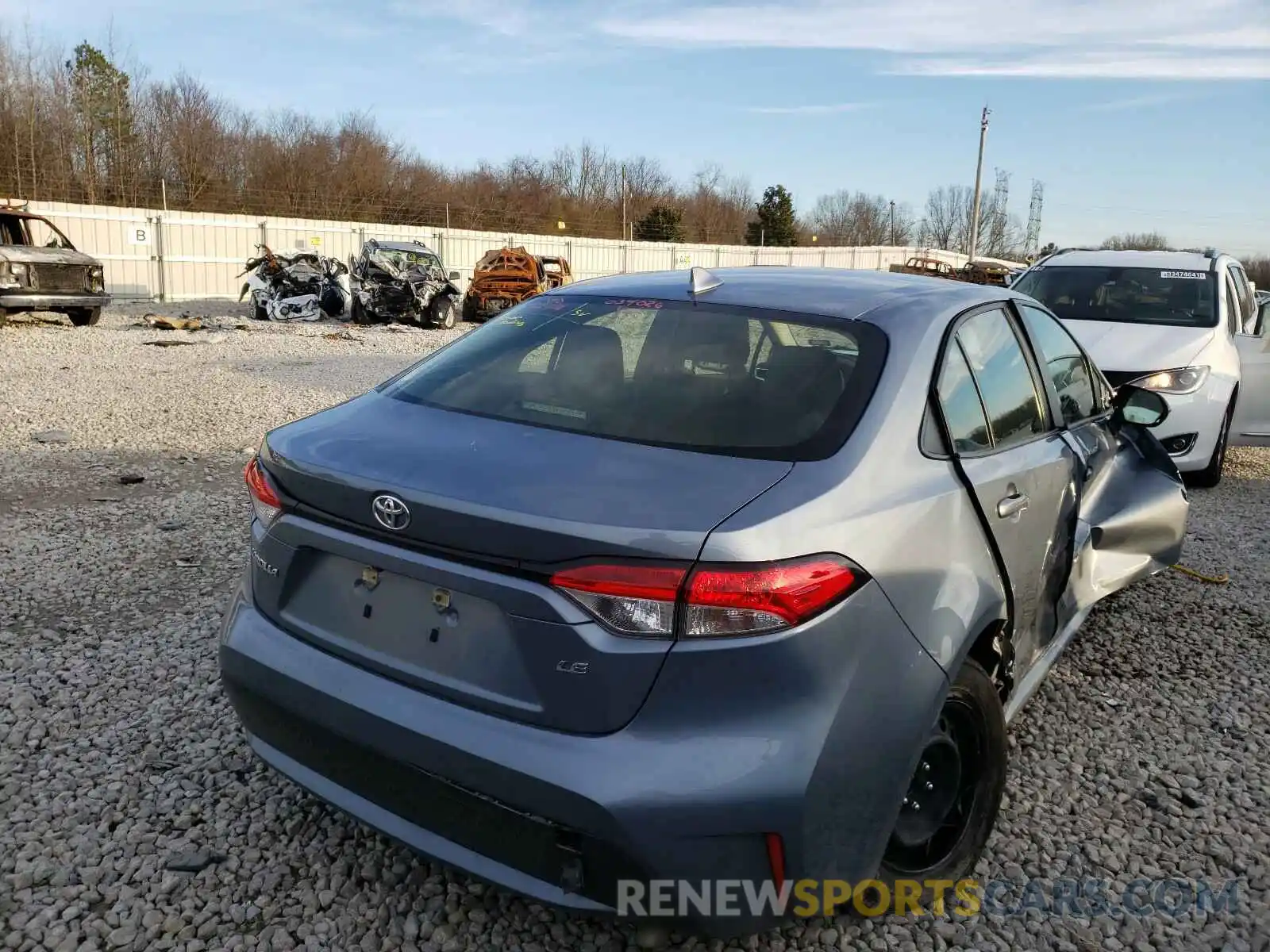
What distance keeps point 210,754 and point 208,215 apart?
26.4 m

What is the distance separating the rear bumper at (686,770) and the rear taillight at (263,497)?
469mm

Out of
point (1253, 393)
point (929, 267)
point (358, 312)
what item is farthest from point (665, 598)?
point (929, 267)

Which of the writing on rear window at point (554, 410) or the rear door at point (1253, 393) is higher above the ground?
the writing on rear window at point (554, 410)

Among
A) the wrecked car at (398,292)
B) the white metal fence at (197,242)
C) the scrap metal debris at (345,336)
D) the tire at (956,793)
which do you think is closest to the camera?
the tire at (956,793)

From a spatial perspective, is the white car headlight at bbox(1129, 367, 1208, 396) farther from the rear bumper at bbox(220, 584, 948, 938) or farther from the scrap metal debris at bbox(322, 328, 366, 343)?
the scrap metal debris at bbox(322, 328, 366, 343)

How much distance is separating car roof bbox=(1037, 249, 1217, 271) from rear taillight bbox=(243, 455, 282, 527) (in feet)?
25.8

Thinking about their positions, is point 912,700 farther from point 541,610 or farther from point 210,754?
point 210,754

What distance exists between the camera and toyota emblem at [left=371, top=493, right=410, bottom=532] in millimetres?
2020

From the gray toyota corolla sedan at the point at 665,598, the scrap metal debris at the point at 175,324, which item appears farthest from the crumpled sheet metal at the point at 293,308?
the gray toyota corolla sedan at the point at 665,598

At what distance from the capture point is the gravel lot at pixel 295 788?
2395mm

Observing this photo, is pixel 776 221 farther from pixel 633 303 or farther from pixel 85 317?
pixel 633 303

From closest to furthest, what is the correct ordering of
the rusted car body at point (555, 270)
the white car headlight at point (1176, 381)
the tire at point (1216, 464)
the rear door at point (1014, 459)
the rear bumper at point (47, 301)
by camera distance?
the rear door at point (1014, 459), the white car headlight at point (1176, 381), the tire at point (1216, 464), the rear bumper at point (47, 301), the rusted car body at point (555, 270)

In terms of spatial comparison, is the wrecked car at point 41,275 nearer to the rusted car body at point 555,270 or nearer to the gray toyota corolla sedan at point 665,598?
the rusted car body at point 555,270

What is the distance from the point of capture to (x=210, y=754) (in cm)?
312
